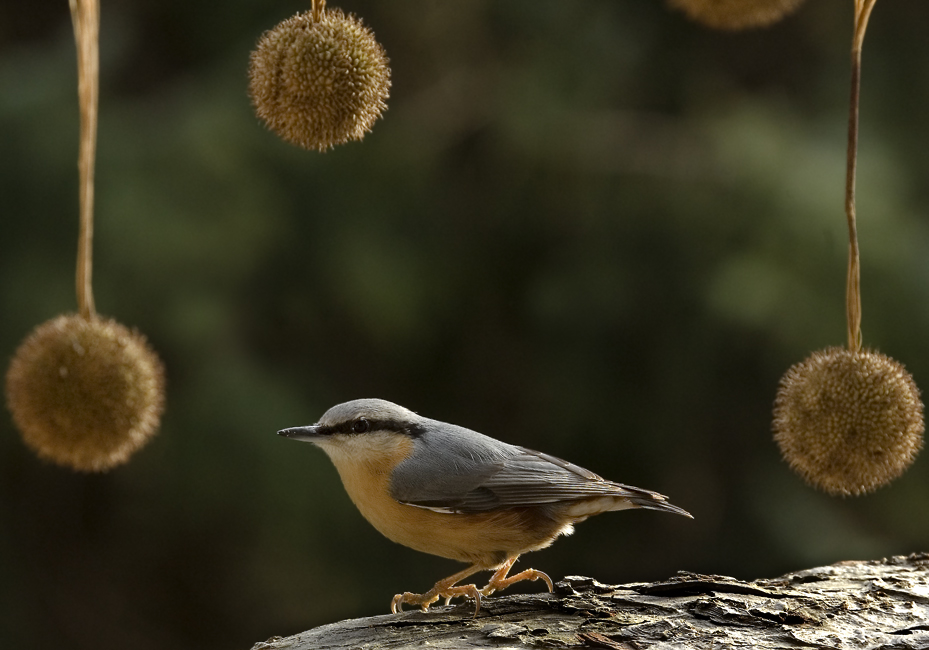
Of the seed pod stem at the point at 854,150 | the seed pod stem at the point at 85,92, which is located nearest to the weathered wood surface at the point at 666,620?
the seed pod stem at the point at 854,150

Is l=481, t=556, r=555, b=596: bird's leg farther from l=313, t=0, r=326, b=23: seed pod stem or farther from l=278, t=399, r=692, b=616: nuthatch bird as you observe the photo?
l=313, t=0, r=326, b=23: seed pod stem

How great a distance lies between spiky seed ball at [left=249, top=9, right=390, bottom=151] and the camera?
1302 millimetres

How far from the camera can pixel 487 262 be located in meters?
3.57

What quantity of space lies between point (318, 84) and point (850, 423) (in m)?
0.95

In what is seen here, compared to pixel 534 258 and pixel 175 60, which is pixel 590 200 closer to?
pixel 534 258

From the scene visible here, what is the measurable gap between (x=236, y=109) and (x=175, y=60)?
0.67m

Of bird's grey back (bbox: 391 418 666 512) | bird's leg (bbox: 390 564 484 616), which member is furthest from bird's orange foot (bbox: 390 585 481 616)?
bird's grey back (bbox: 391 418 666 512)

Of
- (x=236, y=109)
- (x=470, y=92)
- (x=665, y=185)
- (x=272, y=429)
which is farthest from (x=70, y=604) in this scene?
(x=665, y=185)

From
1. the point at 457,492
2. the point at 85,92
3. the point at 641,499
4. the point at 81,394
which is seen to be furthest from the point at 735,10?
the point at 81,394

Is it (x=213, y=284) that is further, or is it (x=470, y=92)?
(x=470, y=92)

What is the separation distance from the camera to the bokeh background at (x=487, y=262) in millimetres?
3234

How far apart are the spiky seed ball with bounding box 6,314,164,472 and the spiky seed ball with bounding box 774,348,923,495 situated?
3.59 feet

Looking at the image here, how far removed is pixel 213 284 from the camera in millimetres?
3299

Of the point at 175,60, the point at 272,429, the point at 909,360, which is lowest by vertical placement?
the point at 272,429
